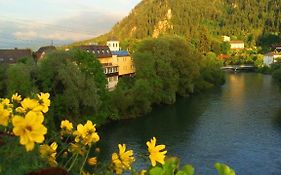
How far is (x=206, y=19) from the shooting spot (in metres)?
149

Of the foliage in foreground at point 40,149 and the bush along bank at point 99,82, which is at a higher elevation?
the foliage in foreground at point 40,149

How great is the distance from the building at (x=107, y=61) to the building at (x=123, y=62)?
88 centimetres

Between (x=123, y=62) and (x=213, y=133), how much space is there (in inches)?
936

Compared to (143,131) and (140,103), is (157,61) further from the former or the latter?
(143,131)

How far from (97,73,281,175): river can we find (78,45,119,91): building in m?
6.91

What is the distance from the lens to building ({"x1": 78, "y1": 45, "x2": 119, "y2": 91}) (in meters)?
41.0

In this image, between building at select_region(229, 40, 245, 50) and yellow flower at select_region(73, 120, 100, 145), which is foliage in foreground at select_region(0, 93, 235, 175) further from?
building at select_region(229, 40, 245, 50)

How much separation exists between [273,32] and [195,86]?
8918 centimetres

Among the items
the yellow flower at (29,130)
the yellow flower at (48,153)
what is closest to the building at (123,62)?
the yellow flower at (48,153)

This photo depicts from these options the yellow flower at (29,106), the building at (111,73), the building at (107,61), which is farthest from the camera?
the building at (107,61)

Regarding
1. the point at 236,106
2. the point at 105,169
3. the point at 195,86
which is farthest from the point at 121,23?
the point at 105,169

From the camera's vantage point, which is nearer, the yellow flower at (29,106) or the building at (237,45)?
the yellow flower at (29,106)

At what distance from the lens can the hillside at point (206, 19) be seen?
5320 inches

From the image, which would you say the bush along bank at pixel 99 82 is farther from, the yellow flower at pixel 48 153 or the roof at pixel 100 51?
the yellow flower at pixel 48 153
